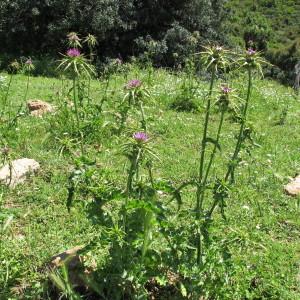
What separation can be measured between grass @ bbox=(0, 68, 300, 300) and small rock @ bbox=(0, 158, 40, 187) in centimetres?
9

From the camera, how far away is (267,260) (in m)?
3.99

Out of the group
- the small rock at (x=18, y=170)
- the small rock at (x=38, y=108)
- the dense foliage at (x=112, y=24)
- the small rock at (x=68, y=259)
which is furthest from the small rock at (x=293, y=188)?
the dense foliage at (x=112, y=24)

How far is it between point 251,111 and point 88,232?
5499 millimetres

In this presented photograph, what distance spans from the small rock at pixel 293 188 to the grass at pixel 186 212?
8cm

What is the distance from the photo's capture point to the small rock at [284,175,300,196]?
5421 millimetres

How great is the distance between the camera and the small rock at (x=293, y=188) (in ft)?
17.8

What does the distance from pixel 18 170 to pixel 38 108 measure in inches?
110

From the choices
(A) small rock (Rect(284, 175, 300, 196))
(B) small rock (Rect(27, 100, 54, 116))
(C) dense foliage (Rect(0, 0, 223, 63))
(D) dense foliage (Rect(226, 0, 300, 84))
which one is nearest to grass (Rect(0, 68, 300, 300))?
(A) small rock (Rect(284, 175, 300, 196))

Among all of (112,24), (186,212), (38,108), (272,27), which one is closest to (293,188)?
(186,212)

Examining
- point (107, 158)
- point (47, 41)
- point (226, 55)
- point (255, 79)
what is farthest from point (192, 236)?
point (47, 41)

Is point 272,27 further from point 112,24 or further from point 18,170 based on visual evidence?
point 18,170

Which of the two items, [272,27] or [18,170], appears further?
[272,27]

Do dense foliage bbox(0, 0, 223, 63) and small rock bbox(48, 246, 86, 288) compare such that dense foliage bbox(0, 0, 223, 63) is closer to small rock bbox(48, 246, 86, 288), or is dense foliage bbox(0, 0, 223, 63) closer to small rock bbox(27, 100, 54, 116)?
small rock bbox(27, 100, 54, 116)

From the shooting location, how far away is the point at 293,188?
5496 mm
